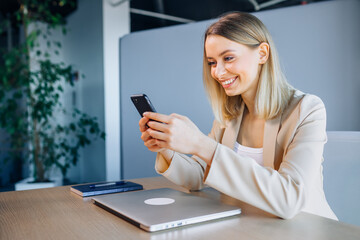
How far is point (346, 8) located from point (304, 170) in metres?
1.62

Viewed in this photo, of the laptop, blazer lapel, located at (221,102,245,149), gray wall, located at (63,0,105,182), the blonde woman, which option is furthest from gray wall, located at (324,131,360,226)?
gray wall, located at (63,0,105,182)

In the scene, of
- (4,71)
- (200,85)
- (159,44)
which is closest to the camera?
(200,85)

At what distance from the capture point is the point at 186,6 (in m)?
5.00

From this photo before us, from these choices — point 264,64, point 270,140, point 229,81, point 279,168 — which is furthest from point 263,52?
point 279,168

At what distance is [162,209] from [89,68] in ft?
11.7

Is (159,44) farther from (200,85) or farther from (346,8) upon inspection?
(346,8)

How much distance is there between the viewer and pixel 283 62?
7.68 feet

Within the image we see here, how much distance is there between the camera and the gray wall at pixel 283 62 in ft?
6.84

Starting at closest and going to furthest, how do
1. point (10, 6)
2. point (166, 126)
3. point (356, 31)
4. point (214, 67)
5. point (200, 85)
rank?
point (166, 126) < point (214, 67) < point (356, 31) < point (200, 85) < point (10, 6)

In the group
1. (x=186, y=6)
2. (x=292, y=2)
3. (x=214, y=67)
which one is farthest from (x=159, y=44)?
(x=292, y=2)

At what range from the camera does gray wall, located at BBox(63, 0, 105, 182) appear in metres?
3.86

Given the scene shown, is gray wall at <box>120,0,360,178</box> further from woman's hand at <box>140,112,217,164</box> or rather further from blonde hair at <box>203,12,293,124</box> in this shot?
woman's hand at <box>140,112,217,164</box>

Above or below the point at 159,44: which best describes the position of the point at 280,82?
below

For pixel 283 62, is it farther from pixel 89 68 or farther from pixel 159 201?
pixel 89 68
